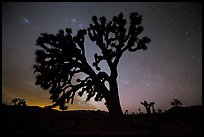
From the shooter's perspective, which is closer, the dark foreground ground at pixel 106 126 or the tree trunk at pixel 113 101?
the dark foreground ground at pixel 106 126

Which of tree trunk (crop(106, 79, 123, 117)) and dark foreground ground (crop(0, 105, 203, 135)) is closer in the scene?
dark foreground ground (crop(0, 105, 203, 135))

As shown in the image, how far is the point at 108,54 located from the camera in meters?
11.6

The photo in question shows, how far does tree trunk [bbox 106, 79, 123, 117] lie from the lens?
35.3 feet

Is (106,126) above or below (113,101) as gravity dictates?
below

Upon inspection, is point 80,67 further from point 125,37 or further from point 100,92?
point 125,37

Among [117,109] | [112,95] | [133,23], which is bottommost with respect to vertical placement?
[117,109]

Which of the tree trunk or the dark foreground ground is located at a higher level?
the tree trunk

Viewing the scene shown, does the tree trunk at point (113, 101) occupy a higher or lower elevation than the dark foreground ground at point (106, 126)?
higher

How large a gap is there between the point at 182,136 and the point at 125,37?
7841mm

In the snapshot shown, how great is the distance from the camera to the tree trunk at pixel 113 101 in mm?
10773

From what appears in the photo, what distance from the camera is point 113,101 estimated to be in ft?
36.2

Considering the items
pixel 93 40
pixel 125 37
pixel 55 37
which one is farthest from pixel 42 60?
pixel 125 37

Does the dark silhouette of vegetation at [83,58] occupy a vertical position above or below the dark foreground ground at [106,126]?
above

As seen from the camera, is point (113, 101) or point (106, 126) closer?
point (106, 126)
